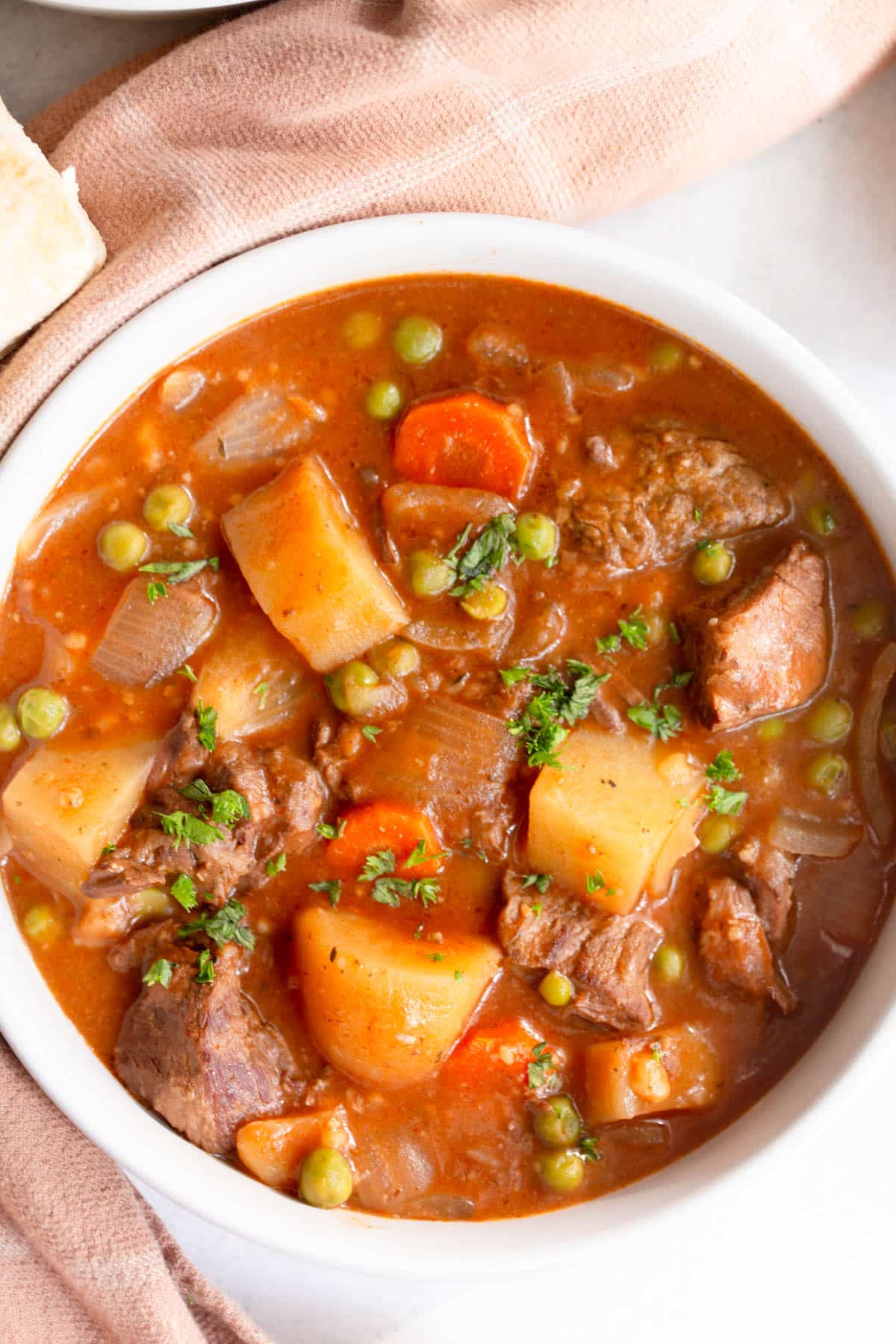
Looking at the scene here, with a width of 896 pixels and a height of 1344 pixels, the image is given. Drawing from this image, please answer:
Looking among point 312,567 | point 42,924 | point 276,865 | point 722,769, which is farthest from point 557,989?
point 42,924

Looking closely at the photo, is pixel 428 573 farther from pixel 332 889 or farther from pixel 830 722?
pixel 830 722

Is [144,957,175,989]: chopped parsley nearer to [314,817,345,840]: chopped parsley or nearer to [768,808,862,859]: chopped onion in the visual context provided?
[314,817,345,840]: chopped parsley

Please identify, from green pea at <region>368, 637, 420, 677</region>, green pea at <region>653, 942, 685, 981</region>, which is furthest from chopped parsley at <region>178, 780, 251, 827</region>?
green pea at <region>653, 942, 685, 981</region>

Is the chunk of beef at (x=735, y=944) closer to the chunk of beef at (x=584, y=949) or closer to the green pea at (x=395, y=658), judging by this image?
the chunk of beef at (x=584, y=949)

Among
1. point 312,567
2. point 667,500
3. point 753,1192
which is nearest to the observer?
point 312,567

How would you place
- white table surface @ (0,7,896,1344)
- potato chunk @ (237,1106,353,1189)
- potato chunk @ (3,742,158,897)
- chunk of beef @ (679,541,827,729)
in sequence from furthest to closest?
white table surface @ (0,7,896,1344)
potato chunk @ (237,1106,353,1189)
potato chunk @ (3,742,158,897)
chunk of beef @ (679,541,827,729)

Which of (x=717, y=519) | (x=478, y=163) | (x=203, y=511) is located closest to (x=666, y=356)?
(x=717, y=519)

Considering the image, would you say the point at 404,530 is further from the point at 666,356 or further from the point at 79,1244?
the point at 79,1244
